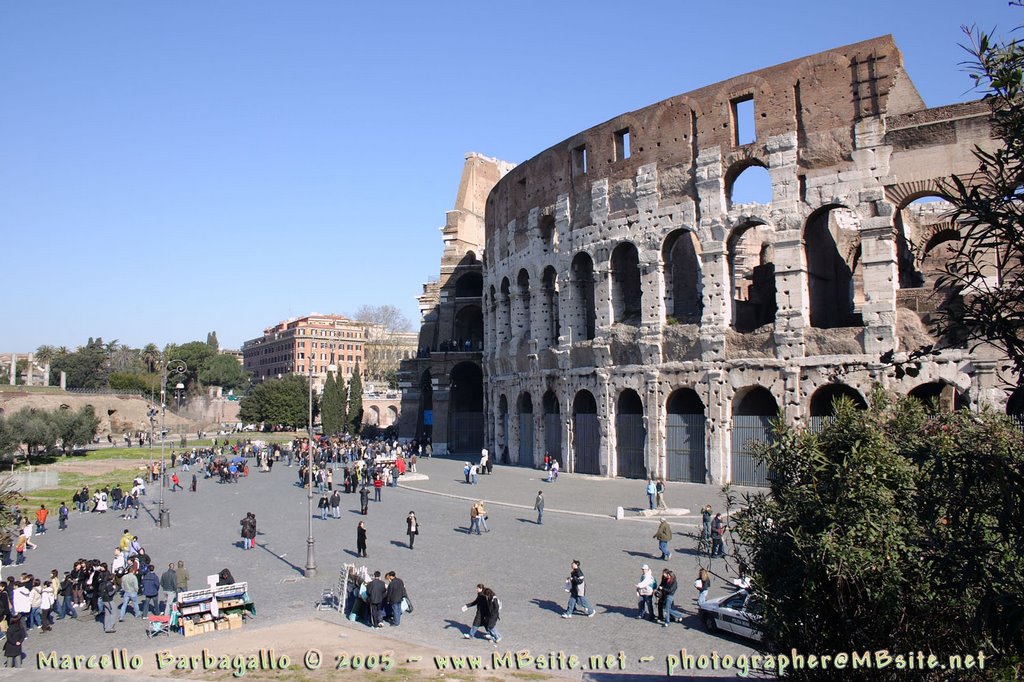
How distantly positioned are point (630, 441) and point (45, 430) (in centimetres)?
3891

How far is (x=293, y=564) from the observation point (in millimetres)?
18203

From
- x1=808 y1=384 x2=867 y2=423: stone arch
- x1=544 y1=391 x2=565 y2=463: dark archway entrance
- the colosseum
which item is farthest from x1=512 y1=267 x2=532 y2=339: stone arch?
x1=808 y1=384 x2=867 y2=423: stone arch

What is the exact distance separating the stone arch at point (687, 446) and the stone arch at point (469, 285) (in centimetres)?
2541

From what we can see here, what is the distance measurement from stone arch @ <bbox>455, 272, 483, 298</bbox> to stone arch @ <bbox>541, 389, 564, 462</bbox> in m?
17.6

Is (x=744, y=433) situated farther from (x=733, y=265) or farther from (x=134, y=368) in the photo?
(x=134, y=368)

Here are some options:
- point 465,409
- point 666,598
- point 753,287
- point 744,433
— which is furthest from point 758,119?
point 465,409

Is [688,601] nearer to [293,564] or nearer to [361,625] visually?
[361,625]

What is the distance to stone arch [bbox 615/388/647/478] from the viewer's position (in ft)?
102

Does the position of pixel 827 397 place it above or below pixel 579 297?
below

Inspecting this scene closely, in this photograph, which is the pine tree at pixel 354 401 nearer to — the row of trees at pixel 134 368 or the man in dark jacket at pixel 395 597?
the row of trees at pixel 134 368

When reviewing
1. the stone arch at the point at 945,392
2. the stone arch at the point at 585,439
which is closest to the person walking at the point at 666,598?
the stone arch at the point at 945,392

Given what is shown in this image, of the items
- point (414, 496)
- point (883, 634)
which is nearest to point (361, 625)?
point (883, 634)

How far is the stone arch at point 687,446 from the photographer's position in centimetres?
2884

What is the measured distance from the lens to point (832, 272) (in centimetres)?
2931
